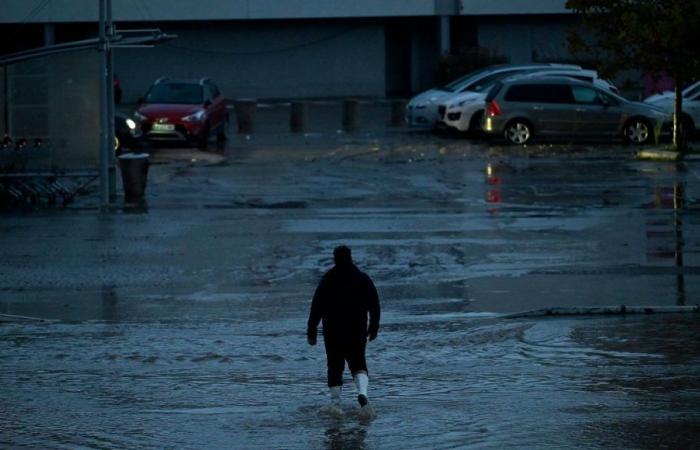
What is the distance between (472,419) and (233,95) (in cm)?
4650

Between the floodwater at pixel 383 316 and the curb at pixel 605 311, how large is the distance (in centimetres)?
13

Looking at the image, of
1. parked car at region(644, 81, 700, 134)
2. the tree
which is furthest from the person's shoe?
parked car at region(644, 81, 700, 134)

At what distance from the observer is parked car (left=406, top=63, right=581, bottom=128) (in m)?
37.8

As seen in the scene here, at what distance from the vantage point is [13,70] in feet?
79.7

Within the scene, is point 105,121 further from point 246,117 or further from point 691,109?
point 691,109

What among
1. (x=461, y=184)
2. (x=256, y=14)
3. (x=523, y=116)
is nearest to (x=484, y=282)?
(x=461, y=184)

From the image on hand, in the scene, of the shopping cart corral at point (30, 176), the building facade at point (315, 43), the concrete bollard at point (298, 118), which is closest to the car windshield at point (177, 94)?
the concrete bollard at point (298, 118)

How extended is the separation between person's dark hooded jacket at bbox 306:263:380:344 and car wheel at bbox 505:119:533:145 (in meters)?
24.8

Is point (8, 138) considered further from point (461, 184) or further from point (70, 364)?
point (70, 364)

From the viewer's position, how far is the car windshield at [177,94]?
35781 millimetres

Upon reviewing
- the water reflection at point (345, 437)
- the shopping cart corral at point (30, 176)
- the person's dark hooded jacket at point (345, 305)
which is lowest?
the water reflection at point (345, 437)

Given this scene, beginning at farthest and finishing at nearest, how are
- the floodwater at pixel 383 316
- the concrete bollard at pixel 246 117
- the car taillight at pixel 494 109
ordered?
the concrete bollard at pixel 246 117
the car taillight at pixel 494 109
the floodwater at pixel 383 316

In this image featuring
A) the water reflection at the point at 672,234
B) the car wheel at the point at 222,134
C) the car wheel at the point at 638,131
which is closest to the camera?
the water reflection at the point at 672,234

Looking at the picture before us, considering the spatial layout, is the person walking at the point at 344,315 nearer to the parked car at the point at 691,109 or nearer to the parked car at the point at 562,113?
the parked car at the point at 562,113
